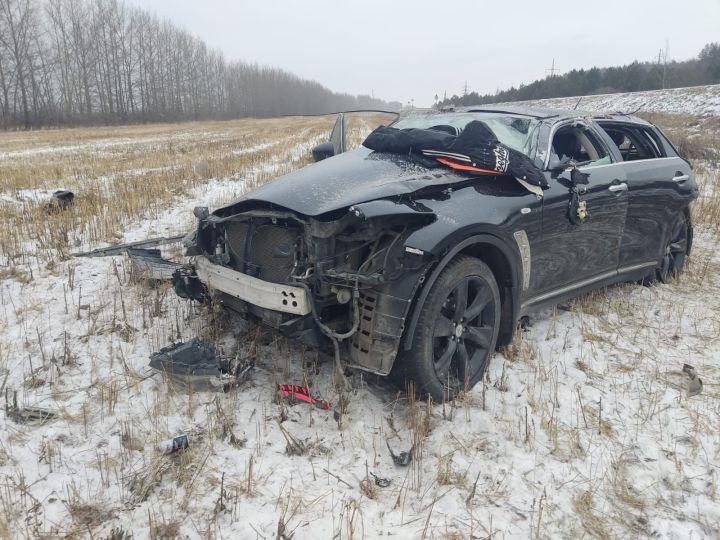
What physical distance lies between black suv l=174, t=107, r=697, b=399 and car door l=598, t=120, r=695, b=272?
0.22 feet

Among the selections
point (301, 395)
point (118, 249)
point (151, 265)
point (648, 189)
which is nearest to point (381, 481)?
point (301, 395)

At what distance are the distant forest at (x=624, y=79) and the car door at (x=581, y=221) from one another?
4572cm

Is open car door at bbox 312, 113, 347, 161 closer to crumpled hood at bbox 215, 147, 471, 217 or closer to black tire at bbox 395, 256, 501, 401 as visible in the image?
crumpled hood at bbox 215, 147, 471, 217

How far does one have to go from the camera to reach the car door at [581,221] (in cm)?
375

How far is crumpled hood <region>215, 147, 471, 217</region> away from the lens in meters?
2.99

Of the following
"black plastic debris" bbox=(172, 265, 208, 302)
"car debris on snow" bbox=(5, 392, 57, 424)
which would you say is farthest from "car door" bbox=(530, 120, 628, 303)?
"car debris on snow" bbox=(5, 392, 57, 424)

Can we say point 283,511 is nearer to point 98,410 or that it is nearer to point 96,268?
point 98,410

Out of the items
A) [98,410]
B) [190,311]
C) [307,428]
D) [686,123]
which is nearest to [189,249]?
[190,311]

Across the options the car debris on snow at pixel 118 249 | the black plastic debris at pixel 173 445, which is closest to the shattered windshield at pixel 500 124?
the car debris on snow at pixel 118 249

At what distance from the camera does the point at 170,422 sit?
9.45ft

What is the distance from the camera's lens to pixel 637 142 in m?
5.09

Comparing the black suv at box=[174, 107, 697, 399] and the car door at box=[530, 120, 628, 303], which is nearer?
the black suv at box=[174, 107, 697, 399]

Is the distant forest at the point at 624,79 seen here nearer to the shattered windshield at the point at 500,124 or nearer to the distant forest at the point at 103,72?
the distant forest at the point at 103,72

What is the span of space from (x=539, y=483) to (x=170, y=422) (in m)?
1.89
